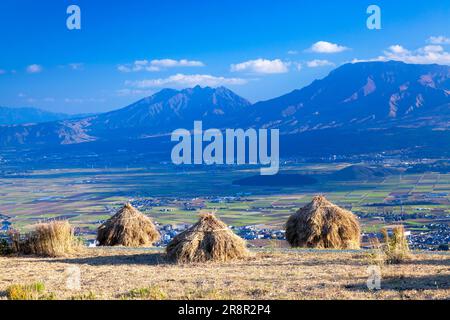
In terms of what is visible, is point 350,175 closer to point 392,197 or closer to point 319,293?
point 392,197

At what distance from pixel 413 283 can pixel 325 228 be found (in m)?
6.11

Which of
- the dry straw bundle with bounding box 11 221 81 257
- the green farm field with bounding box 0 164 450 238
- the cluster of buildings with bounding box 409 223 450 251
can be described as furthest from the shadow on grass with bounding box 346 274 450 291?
the green farm field with bounding box 0 164 450 238

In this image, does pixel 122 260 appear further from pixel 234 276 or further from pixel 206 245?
pixel 234 276

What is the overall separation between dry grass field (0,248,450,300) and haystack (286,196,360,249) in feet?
4.76

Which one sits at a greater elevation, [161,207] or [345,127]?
[345,127]

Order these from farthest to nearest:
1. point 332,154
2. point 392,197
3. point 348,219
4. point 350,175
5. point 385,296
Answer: point 332,154
point 350,175
point 392,197
point 348,219
point 385,296

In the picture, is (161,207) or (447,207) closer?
(447,207)

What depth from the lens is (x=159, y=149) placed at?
552ft

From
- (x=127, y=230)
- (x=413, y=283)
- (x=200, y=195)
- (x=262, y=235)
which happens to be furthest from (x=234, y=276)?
(x=200, y=195)

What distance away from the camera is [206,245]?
45.2ft

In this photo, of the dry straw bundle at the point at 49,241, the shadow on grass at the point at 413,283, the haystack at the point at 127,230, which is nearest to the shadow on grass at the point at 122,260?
the dry straw bundle at the point at 49,241

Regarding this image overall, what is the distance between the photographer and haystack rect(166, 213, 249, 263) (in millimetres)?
13586
